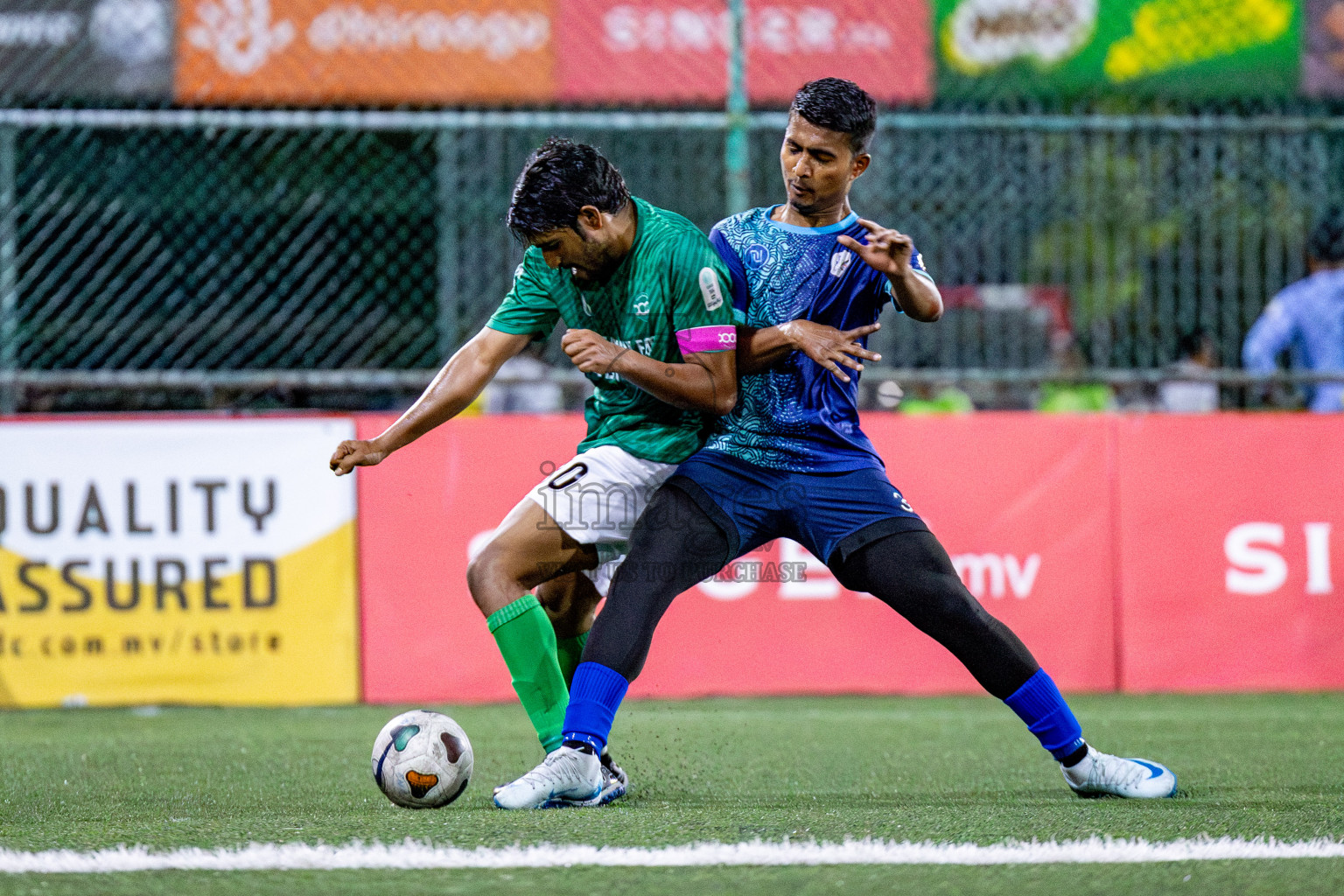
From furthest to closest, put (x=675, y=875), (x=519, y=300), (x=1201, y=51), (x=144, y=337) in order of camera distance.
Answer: (x=144, y=337)
(x=1201, y=51)
(x=519, y=300)
(x=675, y=875)

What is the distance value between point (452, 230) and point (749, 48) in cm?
203

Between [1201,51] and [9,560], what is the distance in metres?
5.79

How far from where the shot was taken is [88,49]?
7.69m

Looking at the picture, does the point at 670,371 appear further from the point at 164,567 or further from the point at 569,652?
the point at 164,567

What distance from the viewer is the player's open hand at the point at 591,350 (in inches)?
152

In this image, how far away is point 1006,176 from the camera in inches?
316

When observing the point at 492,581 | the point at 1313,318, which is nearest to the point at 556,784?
the point at 492,581

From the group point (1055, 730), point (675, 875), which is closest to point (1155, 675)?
point (1055, 730)

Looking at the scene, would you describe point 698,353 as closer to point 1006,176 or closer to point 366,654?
point 366,654

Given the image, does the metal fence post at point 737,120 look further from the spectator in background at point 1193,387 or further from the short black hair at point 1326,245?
the short black hair at point 1326,245

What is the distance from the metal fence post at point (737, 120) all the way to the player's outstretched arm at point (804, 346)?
2.99m

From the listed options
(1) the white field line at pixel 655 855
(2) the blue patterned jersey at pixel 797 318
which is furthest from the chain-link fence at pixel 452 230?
(1) the white field line at pixel 655 855

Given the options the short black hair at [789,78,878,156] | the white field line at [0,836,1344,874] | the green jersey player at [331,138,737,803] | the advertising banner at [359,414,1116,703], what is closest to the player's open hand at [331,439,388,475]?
the green jersey player at [331,138,737,803]

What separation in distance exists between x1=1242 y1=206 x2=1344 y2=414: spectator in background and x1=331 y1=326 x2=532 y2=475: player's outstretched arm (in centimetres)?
477
